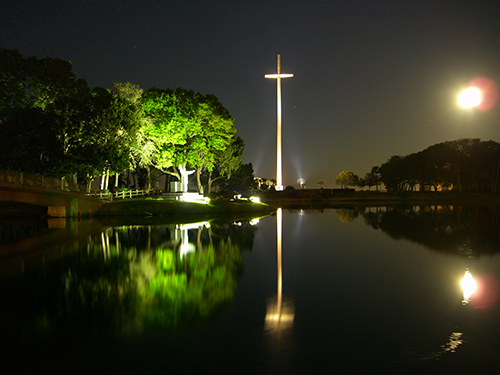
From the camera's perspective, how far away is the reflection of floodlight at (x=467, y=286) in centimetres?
847

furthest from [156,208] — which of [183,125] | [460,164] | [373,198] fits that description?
[460,164]

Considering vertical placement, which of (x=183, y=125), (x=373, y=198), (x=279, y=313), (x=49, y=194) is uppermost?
(x=183, y=125)

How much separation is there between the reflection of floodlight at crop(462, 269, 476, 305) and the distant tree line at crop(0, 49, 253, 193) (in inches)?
1246

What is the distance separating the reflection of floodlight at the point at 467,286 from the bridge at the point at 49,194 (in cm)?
2530

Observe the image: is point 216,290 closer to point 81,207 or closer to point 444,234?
point 444,234

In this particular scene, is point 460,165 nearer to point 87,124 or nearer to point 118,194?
point 118,194

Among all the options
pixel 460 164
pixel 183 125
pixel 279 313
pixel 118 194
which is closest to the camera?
pixel 279 313

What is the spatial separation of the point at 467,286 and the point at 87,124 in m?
34.9

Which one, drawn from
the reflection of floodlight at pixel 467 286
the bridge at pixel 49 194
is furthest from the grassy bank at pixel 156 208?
the reflection of floodlight at pixel 467 286

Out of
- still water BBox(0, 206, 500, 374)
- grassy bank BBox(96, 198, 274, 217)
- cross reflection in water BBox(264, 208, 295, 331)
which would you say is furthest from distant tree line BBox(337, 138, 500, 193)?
cross reflection in water BBox(264, 208, 295, 331)

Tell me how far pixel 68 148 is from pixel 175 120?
13650 mm

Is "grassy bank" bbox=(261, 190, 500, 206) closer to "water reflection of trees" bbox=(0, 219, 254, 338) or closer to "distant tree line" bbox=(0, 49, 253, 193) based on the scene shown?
"distant tree line" bbox=(0, 49, 253, 193)

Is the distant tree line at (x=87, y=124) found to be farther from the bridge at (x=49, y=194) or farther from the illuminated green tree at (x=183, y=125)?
the bridge at (x=49, y=194)

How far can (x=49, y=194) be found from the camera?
30.0 metres
